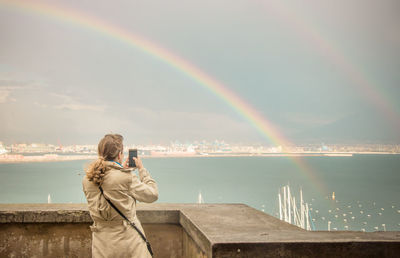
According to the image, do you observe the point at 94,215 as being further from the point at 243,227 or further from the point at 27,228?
the point at 27,228

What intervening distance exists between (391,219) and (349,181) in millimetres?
58671

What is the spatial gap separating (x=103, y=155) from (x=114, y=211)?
1.17 feet

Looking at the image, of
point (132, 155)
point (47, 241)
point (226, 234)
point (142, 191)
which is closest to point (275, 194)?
point (47, 241)

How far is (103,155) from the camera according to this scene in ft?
7.12

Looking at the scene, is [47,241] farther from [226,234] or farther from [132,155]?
[226,234]

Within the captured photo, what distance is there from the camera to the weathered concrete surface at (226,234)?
1871 mm

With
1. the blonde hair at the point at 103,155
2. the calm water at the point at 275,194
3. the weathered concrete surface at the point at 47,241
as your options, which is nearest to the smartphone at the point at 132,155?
the blonde hair at the point at 103,155

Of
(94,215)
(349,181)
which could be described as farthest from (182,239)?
(349,181)

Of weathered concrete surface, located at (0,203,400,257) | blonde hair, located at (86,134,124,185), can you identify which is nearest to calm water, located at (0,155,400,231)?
weathered concrete surface, located at (0,203,400,257)

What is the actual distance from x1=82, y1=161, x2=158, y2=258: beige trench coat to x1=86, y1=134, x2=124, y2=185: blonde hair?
1.6 inches

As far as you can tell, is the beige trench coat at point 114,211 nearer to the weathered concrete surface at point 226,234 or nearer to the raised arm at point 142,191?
the raised arm at point 142,191

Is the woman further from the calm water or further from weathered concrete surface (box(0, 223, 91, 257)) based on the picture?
the calm water

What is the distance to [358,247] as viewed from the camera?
75.6 inches

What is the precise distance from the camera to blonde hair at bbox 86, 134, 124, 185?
2.07 metres
